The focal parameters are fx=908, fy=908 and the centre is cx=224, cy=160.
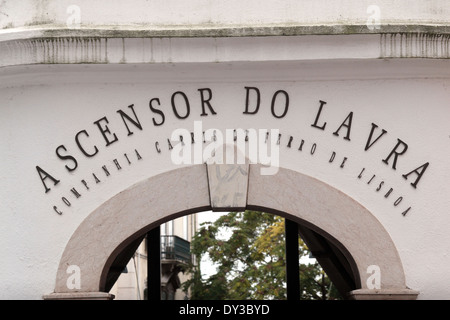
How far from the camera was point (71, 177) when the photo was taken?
7555 millimetres

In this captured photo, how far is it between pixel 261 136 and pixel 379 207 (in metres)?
1.14

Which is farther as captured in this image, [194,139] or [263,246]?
[263,246]

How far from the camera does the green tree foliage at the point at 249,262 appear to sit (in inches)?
700

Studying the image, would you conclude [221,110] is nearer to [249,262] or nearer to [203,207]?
[203,207]

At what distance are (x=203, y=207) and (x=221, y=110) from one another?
827 mm

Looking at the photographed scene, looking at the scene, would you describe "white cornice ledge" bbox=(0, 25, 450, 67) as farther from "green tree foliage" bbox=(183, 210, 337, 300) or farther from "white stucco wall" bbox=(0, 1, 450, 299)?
"green tree foliage" bbox=(183, 210, 337, 300)

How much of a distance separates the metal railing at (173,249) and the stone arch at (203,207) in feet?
65.6

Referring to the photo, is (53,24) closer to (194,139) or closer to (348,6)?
(194,139)

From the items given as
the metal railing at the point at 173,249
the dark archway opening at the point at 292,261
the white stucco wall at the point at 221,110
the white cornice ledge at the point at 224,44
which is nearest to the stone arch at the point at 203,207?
the white stucco wall at the point at 221,110

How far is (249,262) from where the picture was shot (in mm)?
20266

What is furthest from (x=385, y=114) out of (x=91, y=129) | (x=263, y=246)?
(x=263, y=246)

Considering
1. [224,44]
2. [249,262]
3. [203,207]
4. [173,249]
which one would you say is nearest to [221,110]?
[224,44]

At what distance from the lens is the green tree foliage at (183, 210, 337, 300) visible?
1778 centimetres

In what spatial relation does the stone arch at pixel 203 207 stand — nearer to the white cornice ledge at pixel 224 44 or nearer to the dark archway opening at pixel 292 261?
the white cornice ledge at pixel 224 44
